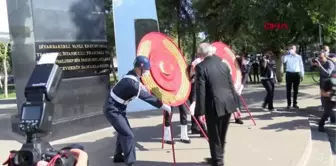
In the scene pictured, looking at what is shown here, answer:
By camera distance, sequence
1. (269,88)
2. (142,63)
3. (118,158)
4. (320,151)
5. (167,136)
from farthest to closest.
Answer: (269,88) → (167,136) → (320,151) → (118,158) → (142,63)

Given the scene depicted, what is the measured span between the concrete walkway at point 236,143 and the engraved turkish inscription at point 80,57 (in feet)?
4.58

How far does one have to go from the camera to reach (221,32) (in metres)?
20.5

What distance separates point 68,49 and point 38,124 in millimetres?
6743

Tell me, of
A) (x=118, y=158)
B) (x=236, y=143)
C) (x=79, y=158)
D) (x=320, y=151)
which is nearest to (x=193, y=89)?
(x=236, y=143)

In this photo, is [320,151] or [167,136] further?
[167,136]

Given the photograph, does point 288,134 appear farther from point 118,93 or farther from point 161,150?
point 118,93

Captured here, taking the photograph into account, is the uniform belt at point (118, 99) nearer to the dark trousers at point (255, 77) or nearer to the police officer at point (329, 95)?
the police officer at point (329, 95)

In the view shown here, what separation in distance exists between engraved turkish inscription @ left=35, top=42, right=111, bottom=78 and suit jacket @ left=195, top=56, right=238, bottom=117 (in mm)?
3910

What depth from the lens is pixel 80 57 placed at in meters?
8.92

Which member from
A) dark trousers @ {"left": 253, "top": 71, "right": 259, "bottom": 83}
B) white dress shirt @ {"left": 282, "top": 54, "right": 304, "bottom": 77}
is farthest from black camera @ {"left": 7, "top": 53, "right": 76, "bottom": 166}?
dark trousers @ {"left": 253, "top": 71, "right": 259, "bottom": 83}

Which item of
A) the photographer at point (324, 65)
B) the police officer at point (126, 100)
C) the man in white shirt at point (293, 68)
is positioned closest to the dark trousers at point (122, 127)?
the police officer at point (126, 100)

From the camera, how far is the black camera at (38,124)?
6.84 feet

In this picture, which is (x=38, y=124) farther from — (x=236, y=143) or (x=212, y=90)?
(x=236, y=143)

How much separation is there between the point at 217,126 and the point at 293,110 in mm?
5992
